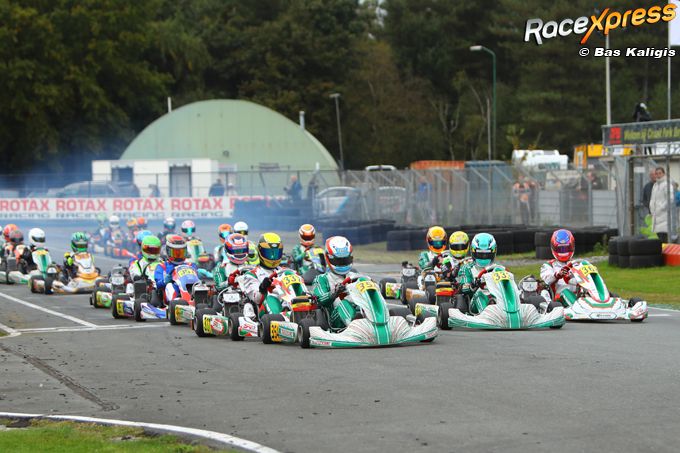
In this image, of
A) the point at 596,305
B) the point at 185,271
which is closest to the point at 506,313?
the point at 596,305

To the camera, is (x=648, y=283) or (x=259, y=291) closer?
(x=259, y=291)

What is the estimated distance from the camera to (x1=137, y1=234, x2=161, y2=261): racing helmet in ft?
61.6

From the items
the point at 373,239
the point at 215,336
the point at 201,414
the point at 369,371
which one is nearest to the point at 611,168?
the point at 373,239

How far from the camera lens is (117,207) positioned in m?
45.5

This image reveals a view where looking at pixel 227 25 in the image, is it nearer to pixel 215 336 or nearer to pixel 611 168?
pixel 611 168

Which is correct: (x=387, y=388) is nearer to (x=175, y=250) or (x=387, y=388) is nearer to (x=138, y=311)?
(x=138, y=311)

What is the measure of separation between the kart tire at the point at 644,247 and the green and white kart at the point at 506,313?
890 centimetres

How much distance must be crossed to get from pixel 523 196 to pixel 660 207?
8554 millimetres

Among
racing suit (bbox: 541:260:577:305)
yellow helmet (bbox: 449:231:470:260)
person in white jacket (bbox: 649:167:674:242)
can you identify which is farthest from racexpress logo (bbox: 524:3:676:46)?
racing suit (bbox: 541:260:577:305)

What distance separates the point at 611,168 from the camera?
29.5 metres

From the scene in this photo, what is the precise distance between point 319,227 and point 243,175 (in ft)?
56.4

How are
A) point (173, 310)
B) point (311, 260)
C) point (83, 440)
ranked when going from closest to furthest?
point (83, 440) → point (173, 310) → point (311, 260)

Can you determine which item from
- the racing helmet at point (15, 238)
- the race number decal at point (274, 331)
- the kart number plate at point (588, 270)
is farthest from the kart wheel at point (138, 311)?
the racing helmet at point (15, 238)

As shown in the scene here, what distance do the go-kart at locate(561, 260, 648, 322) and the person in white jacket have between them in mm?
9783
